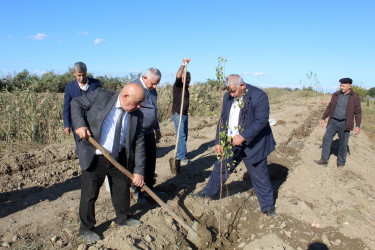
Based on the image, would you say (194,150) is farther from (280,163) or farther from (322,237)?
(322,237)

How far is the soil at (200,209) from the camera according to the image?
351 centimetres

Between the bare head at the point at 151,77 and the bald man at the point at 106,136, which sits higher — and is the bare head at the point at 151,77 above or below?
above

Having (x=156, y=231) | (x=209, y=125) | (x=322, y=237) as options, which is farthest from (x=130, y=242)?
(x=209, y=125)

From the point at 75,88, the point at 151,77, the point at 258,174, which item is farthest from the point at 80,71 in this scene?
the point at 258,174

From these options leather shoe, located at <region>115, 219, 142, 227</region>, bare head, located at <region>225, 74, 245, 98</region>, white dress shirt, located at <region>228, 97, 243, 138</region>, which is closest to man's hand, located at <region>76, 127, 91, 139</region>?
leather shoe, located at <region>115, 219, 142, 227</region>

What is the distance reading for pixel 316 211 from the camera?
4.37m

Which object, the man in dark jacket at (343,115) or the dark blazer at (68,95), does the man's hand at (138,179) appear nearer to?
the dark blazer at (68,95)

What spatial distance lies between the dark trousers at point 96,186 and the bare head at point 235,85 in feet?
5.14

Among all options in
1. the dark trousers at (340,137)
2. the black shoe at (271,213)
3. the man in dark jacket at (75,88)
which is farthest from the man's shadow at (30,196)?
the dark trousers at (340,137)

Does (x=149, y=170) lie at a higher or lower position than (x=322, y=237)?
higher

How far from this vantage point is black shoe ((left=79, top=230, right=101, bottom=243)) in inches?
128

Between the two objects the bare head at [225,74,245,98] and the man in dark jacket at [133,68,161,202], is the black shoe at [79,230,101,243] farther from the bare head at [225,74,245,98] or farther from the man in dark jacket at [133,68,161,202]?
the bare head at [225,74,245,98]

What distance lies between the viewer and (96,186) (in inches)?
126

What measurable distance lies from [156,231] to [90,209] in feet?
2.72
